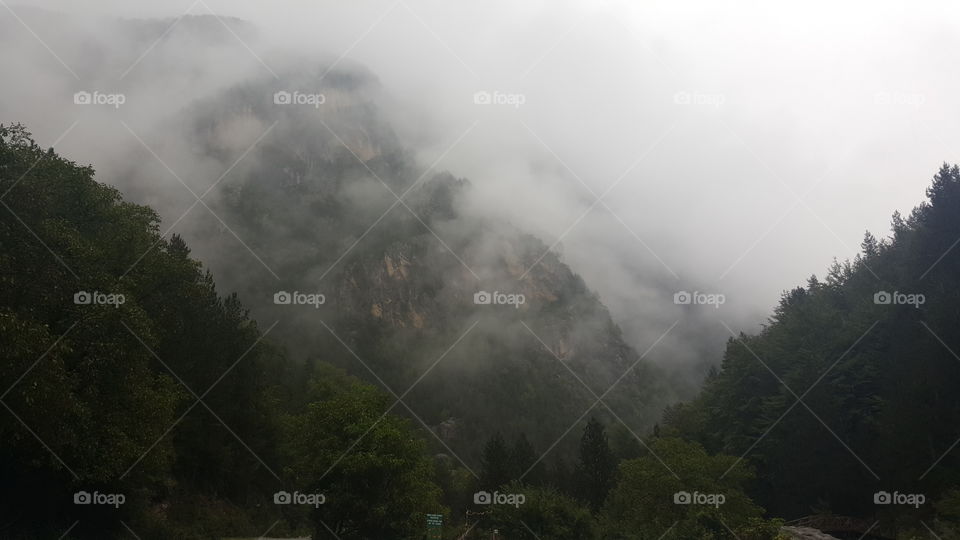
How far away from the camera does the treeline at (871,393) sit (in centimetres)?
3762

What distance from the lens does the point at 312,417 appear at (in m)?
31.9

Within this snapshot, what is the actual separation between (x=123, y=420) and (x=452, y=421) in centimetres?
14558

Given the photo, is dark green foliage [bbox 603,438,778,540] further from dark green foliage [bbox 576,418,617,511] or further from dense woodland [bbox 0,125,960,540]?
dark green foliage [bbox 576,418,617,511]

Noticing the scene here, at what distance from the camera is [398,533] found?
96.5 feet

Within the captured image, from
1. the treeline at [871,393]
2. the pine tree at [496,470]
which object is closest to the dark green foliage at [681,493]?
the treeline at [871,393]

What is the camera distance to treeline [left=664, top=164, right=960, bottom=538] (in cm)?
3762

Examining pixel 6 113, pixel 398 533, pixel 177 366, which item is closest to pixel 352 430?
pixel 398 533

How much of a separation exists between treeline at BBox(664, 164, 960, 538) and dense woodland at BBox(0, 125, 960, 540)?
0.50ft

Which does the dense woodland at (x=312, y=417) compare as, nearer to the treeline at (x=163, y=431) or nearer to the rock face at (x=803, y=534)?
the treeline at (x=163, y=431)

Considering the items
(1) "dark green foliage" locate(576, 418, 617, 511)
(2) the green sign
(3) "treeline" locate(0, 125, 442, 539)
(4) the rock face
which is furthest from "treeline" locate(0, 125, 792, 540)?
(1) "dark green foliage" locate(576, 418, 617, 511)

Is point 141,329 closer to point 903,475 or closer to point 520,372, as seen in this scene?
point 903,475

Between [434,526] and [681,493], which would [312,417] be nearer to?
[434,526]

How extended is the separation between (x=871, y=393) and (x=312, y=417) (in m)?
39.5

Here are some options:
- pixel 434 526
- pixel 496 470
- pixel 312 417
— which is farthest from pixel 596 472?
pixel 434 526
